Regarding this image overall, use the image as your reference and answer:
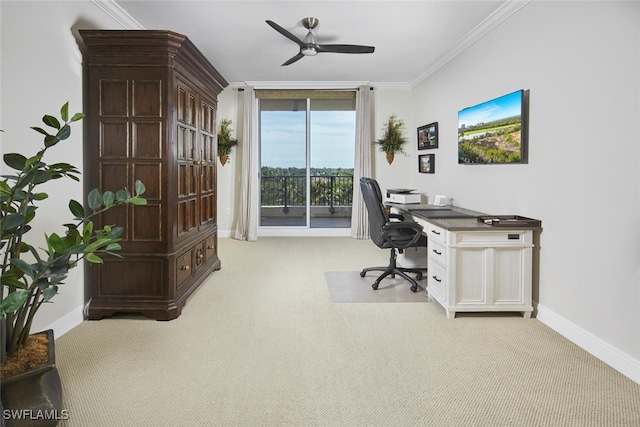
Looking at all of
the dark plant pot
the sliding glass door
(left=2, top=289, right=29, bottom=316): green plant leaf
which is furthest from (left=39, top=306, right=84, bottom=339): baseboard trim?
the sliding glass door

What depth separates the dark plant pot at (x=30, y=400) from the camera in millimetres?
1632

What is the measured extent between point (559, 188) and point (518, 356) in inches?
46.9

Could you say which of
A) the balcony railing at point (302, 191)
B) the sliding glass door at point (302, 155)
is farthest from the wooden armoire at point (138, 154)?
the balcony railing at point (302, 191)

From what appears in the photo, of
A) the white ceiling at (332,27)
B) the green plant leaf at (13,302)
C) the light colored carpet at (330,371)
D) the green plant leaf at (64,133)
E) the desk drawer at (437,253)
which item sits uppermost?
the white ceiling at (332,27)

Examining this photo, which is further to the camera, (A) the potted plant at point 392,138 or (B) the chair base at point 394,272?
(A) the potted plant at point 392,138

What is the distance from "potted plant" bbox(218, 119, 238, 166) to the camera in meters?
6.88

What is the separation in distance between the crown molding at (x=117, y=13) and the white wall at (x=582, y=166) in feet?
11.0

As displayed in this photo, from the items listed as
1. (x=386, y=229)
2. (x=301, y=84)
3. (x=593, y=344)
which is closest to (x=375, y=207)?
(x=386, y=229)

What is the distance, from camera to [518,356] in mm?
2531

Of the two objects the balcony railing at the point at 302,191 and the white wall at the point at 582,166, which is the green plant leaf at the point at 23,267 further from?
the balcony railing at the point at 302,191

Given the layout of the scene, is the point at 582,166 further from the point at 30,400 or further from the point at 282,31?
the point at 30,400

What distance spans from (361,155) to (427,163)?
4.19 feet

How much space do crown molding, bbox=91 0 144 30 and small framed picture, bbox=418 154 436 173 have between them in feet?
12.5

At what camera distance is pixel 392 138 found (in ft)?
22.6
